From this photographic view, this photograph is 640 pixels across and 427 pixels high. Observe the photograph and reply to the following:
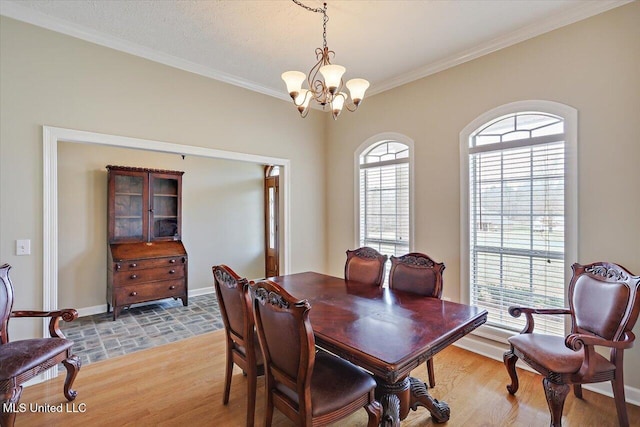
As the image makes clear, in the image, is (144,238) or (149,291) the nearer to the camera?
(149,291)

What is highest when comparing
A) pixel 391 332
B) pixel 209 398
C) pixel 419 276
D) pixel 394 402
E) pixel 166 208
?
pixel 166 208

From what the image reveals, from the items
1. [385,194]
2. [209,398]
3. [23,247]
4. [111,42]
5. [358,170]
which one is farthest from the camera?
[358,170]

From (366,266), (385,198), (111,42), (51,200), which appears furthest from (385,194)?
(51,200)

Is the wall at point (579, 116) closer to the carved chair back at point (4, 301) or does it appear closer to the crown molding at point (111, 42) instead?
the crown molding at point (111, 42)

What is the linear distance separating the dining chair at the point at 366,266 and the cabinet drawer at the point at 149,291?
292 cm

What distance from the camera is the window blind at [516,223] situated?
266 centimetres

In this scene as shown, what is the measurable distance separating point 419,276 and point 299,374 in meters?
1.49

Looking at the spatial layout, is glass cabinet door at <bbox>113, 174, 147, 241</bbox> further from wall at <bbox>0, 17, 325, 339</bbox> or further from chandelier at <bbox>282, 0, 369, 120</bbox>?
chandelier at <bbox>282, 0, 369, 120</bbox>

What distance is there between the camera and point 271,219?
6.28 metres

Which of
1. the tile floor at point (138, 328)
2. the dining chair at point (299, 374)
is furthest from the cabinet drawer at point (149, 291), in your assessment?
the dining chair at point (299, 374)

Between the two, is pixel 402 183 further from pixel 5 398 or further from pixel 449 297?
pixel 5 398

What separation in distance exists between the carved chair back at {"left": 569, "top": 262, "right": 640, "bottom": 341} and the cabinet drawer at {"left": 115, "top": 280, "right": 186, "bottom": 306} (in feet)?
15.6

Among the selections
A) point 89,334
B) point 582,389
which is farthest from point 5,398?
point 582,389

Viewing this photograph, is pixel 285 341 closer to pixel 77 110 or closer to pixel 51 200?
pixel 51 200
